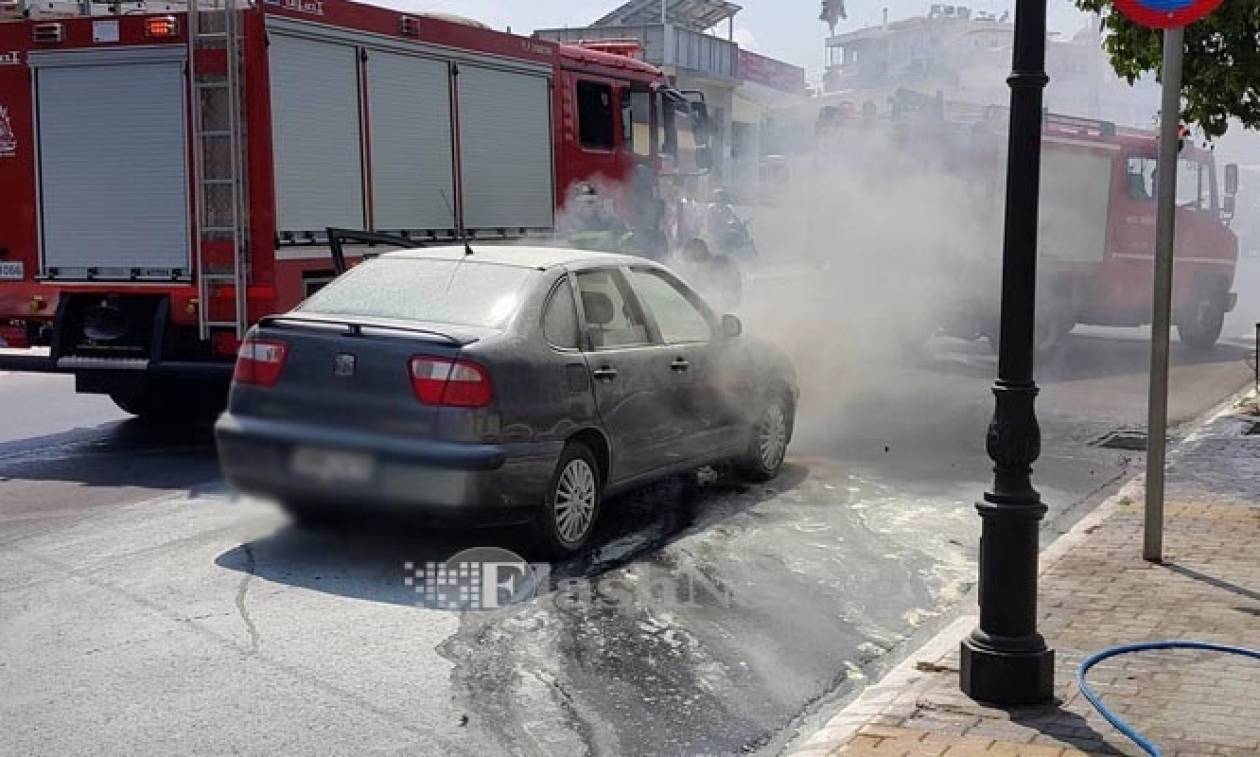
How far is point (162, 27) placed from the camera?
10.3 metres

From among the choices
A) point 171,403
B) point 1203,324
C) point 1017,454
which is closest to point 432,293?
point 1017,454

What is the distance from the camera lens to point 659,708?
16.7ft

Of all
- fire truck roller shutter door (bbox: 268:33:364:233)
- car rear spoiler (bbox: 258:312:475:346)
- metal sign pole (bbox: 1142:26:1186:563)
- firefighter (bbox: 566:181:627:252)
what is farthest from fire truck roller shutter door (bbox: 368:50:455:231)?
metal sign pole (bbox: 1142:26:1186:563)

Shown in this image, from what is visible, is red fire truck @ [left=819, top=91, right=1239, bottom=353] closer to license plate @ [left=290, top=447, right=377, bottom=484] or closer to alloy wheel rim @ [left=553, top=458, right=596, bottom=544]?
alloy wheel rim @ [left=553, top=458, right=596, bottom=544]

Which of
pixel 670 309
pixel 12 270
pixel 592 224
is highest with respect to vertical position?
pixel 592 224

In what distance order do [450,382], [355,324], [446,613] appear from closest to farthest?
[446,613] < [450,382] < [355,324]

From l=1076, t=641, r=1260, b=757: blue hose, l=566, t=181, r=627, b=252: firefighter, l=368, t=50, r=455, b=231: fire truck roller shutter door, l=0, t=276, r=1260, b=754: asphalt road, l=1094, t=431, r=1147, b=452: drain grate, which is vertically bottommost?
l=1094, t=431, r=1147, b=452: drain grate

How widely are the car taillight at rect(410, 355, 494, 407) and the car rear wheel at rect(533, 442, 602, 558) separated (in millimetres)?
637

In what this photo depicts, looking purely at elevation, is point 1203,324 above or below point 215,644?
above

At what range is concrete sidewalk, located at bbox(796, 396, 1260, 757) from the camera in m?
4.55

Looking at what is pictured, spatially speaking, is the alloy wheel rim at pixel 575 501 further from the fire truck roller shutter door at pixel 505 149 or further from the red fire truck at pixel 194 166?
the fire truck roller shutter door at pixel 505 149

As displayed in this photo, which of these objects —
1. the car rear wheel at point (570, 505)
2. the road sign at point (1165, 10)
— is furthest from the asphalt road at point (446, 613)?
the road sign at point (1165, 10)

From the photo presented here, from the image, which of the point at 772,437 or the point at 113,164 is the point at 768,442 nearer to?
the point at 772,437

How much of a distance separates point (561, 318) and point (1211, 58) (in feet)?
15.9
